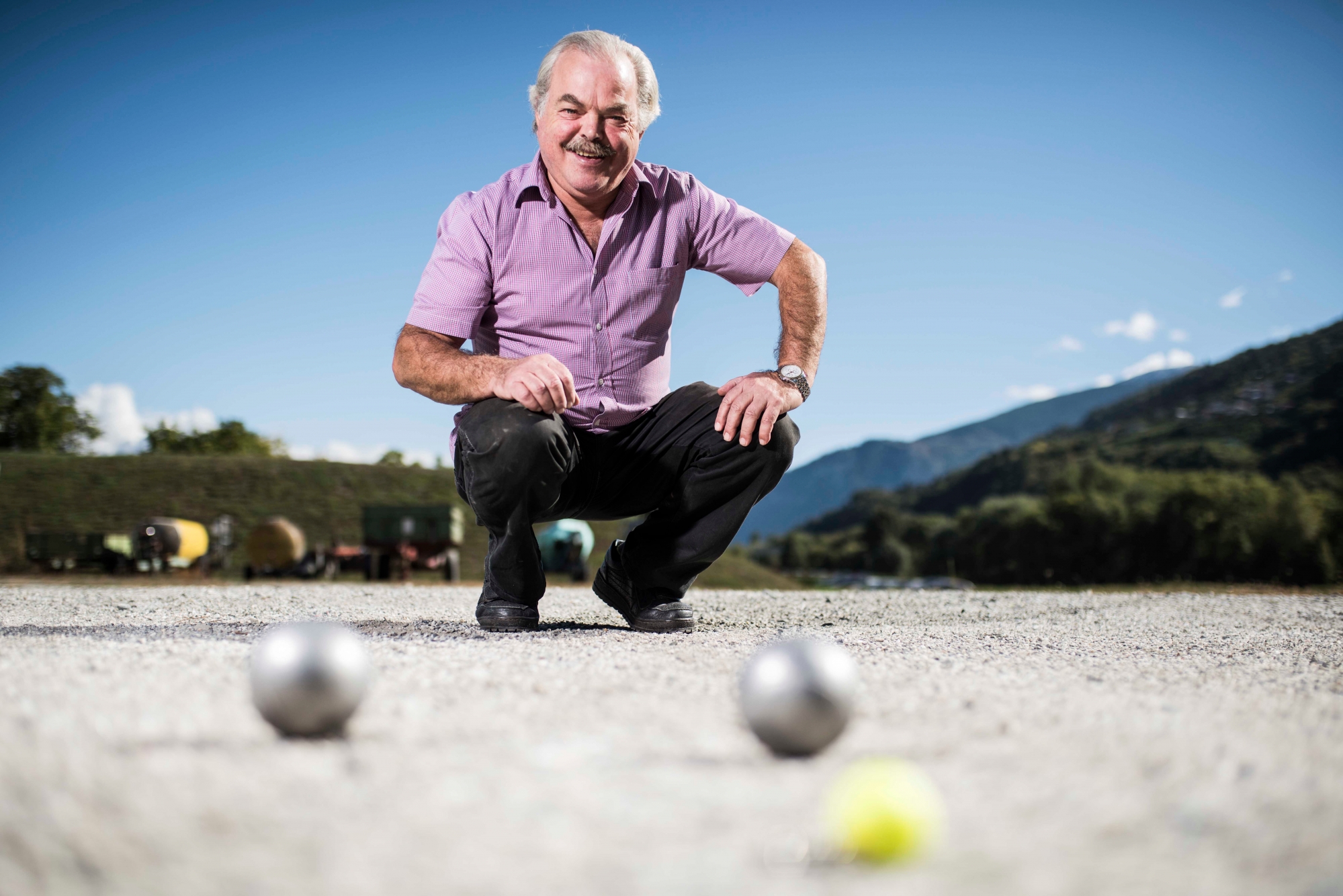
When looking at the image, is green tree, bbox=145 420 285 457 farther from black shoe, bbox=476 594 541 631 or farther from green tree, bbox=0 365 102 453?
black shoe, bbox=476 594 541 631

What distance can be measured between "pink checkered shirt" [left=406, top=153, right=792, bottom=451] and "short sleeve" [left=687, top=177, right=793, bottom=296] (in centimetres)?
14

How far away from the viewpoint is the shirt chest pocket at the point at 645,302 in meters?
4.13

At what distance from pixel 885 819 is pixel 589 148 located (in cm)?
333

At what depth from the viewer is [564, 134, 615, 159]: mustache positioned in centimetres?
394

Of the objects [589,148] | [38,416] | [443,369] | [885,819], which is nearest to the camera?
[885,819]

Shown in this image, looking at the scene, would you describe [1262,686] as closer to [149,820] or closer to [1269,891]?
[1269,891]

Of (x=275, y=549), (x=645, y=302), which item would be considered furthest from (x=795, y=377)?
(x=275, y=549)

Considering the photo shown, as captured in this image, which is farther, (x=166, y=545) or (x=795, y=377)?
(x=166, y=545)

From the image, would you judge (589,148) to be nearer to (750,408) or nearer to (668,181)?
(668,181)

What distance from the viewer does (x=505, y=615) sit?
4.04 meters

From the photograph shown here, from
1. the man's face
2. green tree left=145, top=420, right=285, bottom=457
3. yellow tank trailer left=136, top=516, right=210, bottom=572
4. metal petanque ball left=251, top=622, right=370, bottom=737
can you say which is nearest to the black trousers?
the man's face

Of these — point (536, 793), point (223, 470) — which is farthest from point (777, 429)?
point (223, 470)

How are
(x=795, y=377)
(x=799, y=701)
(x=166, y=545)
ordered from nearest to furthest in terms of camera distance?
(x=799, y=701), (x=795, y=377), (x=166, y=545)

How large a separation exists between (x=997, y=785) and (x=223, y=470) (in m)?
34.9
